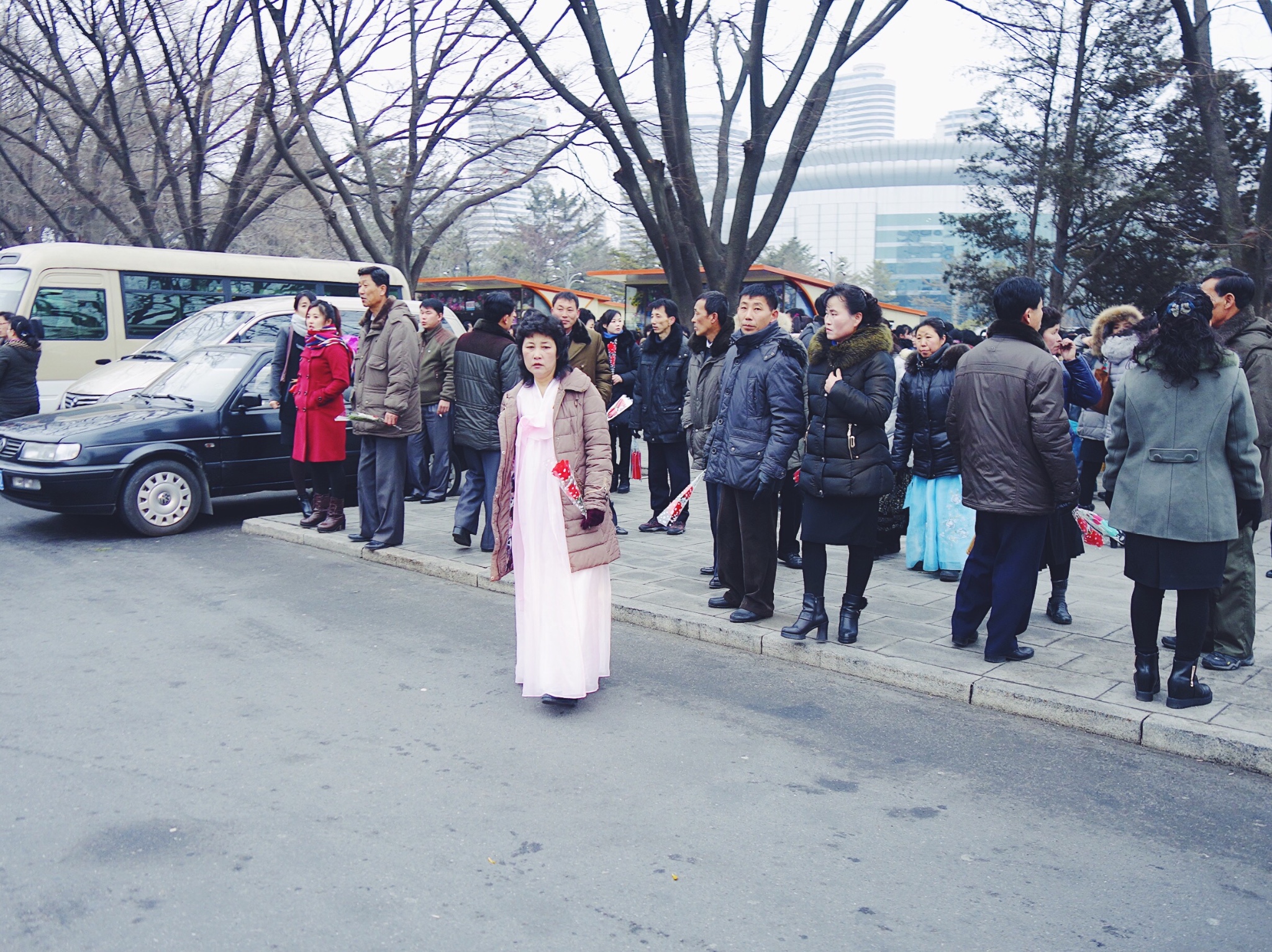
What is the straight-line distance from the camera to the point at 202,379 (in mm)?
9656

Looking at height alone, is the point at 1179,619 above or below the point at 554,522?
below

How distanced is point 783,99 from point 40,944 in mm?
12607

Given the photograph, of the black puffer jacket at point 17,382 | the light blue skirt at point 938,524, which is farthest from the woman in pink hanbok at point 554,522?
the black puffer jacket at point 17,382

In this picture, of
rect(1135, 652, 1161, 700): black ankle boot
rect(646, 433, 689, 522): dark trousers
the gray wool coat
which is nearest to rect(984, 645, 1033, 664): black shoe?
rect(1135, 652, 1161, 700): black ankle boot

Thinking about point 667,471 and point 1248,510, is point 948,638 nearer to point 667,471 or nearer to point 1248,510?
point 1248,510

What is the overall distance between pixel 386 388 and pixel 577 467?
11.0 feet

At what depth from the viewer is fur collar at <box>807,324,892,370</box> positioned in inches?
216

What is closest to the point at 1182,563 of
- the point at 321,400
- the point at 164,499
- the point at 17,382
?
the point at 321,400

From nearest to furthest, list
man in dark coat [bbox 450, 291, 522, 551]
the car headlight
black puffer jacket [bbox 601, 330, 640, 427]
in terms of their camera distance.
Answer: man in dark coat [bbox 450, 291, 522, 551], the car headlight, black puffer jacket [bbox 601, 330, 640, 427]

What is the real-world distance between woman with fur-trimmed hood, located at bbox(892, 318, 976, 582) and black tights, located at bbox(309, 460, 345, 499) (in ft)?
14.8

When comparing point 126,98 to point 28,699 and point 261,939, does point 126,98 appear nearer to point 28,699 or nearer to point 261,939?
point 28,699

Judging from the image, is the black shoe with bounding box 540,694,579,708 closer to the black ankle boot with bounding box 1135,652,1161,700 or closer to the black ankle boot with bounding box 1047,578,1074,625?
the black ankle boot with bounding box 1135,652,1161,700

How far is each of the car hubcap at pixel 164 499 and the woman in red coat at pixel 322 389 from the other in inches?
45.1

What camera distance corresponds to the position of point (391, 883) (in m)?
3.25
